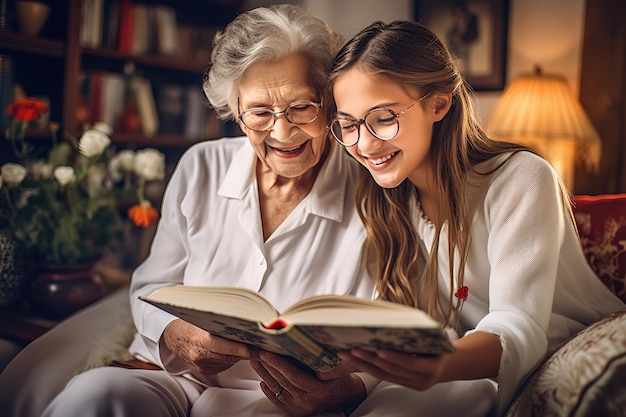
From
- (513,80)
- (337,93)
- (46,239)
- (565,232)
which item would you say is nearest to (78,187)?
(46,239)

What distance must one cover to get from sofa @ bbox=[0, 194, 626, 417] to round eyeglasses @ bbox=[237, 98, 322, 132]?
0.62 meters

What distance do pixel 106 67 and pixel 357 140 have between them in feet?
6.62

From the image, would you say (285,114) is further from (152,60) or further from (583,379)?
(152,60)

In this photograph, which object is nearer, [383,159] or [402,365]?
[402,365]

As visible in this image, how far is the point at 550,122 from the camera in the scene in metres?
2.66

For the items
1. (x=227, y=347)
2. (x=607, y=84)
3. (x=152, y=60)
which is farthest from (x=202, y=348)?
(x=607, y=84)

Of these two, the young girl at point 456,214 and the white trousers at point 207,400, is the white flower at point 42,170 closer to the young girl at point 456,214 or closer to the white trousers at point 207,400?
the white trousers at point 207,400

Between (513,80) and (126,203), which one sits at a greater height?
(513,80)

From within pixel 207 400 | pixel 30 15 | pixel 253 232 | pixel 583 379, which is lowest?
pixel 207 400

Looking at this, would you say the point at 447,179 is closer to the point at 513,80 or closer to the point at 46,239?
the point at 46,239

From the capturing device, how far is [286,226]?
1.39m

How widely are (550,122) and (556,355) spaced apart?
6.01 ft

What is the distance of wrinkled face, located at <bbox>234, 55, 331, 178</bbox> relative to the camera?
1288 millimetres

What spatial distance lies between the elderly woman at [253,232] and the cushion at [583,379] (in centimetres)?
34
